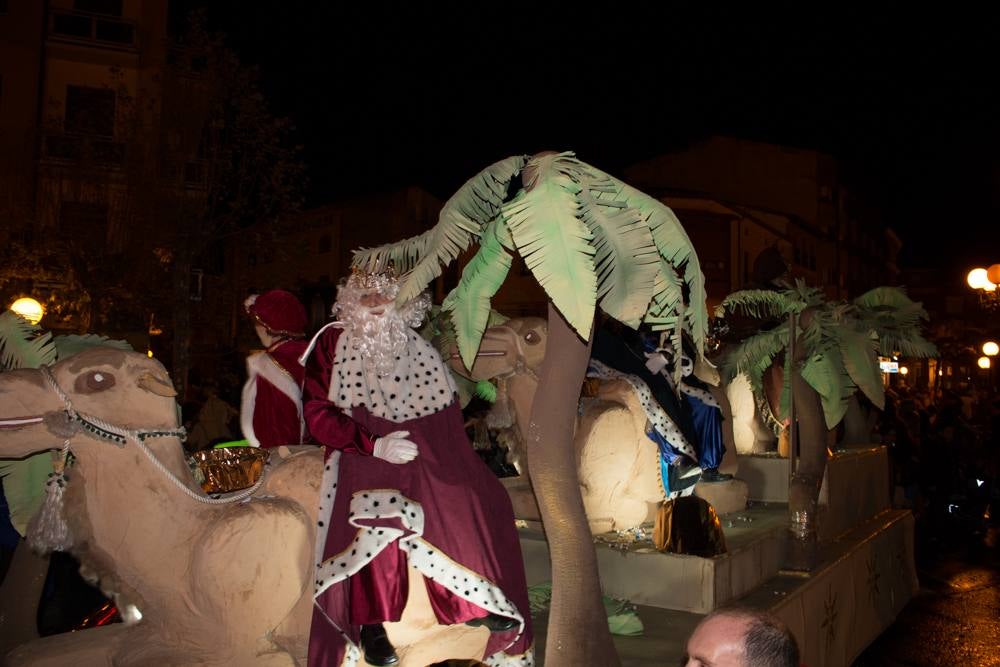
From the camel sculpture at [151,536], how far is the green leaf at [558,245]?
4.51ft

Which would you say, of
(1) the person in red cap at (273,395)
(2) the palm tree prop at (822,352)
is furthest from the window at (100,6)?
(2) the palm tree prop at (822,352)

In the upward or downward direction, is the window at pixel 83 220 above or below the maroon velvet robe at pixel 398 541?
above

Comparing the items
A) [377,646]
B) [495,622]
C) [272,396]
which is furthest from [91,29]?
[495,622]

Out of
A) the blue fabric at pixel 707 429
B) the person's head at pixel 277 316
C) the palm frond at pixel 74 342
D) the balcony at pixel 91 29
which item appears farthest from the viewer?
the balcony at pixel 91 29

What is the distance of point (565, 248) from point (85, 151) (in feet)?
50.7

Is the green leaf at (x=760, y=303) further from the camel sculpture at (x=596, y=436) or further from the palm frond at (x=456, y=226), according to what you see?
the palm frond at (x=456, y=226)

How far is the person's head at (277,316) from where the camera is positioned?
4828 mm

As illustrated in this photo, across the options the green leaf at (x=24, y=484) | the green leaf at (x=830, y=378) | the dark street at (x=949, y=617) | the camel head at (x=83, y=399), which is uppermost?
the green leaf at (x=830, y=378)

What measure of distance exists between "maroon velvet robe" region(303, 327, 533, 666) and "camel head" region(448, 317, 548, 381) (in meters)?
1.70

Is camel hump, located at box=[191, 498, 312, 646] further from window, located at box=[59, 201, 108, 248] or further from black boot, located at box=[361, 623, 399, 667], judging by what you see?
window, located at box=[59, 201, 108, 248]

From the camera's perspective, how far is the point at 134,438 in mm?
3180

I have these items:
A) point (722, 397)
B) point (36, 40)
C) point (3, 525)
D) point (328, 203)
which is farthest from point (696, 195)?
point (3, 525)

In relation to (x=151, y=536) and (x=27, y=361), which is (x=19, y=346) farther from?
(x=151, y=536)

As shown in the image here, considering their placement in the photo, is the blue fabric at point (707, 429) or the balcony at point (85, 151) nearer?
the blue fabric at point (707, 429)
